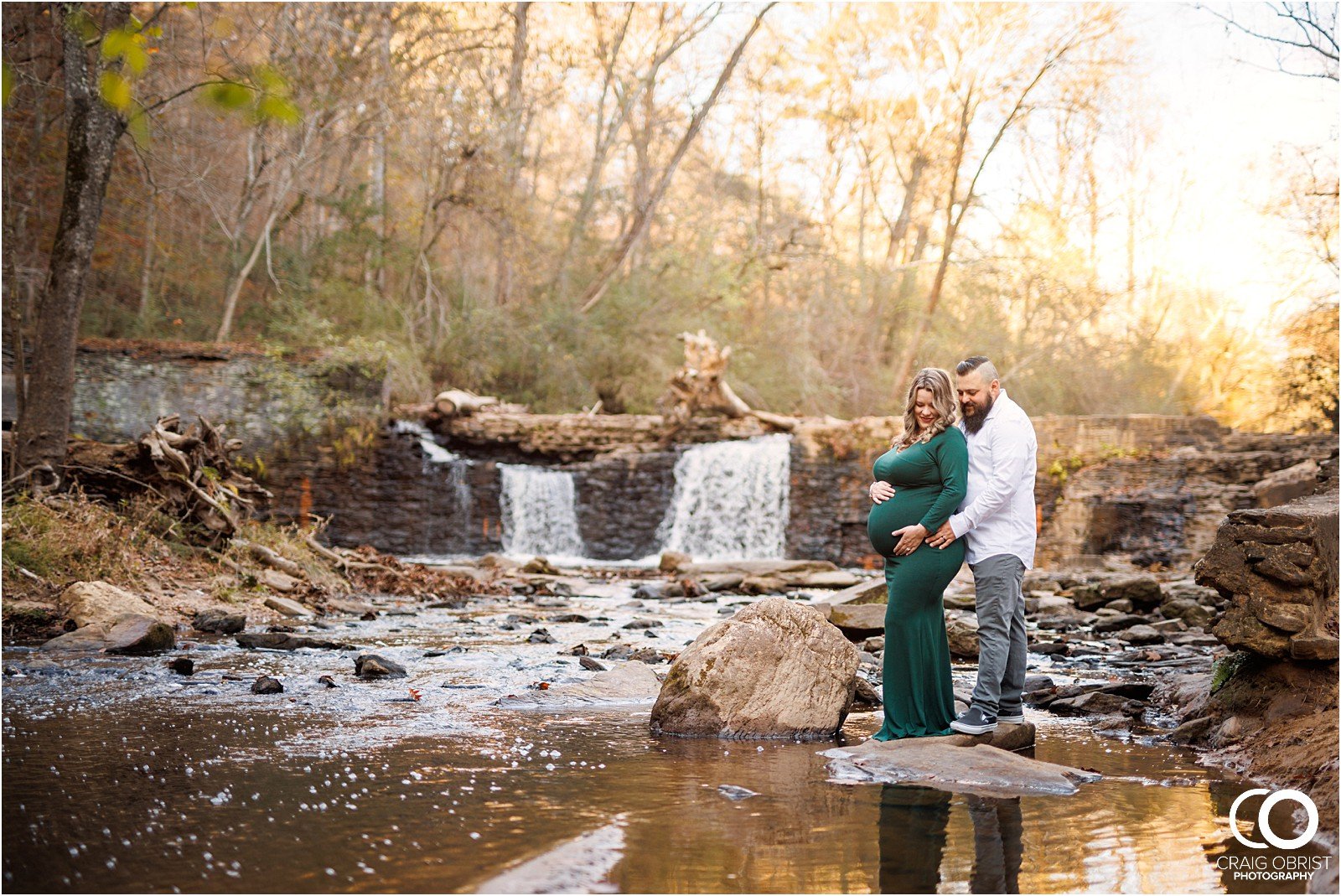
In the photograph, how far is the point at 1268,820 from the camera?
3.71 m

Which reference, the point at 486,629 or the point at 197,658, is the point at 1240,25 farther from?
the point at 197,658

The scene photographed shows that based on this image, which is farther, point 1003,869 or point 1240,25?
point 1240,25

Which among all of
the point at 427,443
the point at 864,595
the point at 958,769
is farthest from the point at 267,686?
the point at 427,443

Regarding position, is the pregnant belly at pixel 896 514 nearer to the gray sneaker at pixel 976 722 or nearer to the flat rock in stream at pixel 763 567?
the gray sneaker at pixel 976 722

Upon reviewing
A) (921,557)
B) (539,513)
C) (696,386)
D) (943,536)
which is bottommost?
(539,513)

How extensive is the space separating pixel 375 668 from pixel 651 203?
1803 cm

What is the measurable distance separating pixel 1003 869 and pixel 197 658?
5611 millimetres

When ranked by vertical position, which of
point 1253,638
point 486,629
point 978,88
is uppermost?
point 978,88

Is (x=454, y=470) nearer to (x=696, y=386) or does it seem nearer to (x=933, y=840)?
(x=696, y=386)

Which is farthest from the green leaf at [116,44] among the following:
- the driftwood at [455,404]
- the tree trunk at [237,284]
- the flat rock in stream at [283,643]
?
the driftwood at [455,404]

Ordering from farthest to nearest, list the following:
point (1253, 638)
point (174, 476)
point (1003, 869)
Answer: point (174, 476)
point (1253, 638)
point (1003, 869)

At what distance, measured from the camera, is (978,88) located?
79.5 ft

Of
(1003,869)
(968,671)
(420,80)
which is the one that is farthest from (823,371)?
(1003,869)

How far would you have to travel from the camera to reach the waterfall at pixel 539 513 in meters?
19.1
